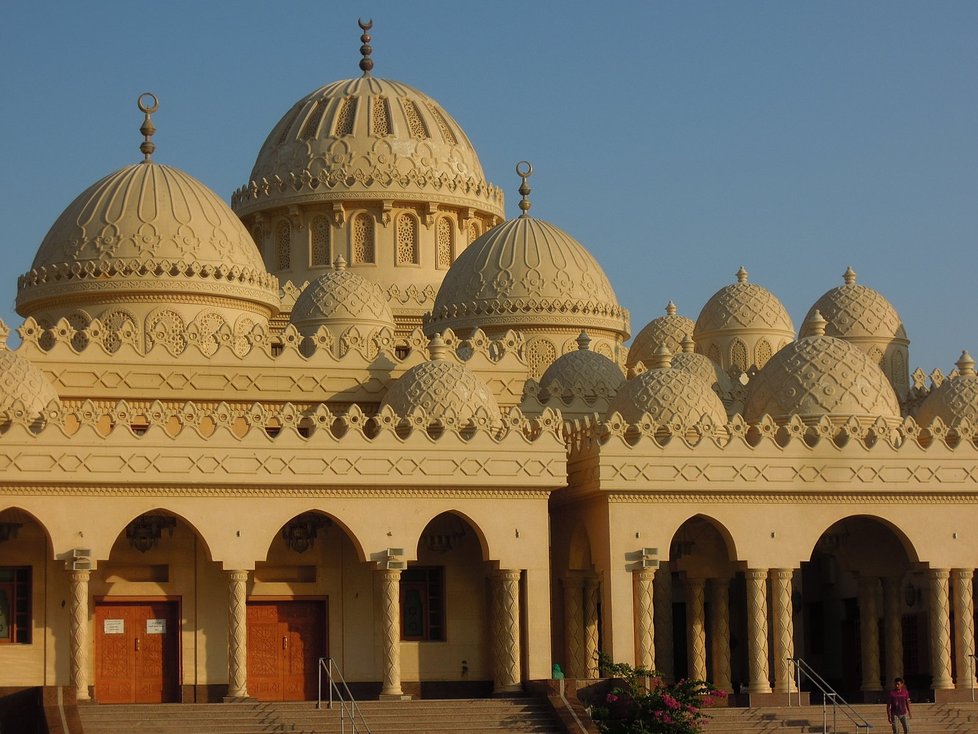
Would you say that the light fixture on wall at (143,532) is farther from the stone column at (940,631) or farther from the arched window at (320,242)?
the stone column at (940,631)

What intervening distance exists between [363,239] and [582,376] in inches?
367

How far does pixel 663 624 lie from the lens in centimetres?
4234

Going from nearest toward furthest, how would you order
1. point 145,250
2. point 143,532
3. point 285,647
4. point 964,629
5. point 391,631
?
1. point 391,631
2. point 143,532
3. point 285,647
4. point 964,629
5. point 145,250

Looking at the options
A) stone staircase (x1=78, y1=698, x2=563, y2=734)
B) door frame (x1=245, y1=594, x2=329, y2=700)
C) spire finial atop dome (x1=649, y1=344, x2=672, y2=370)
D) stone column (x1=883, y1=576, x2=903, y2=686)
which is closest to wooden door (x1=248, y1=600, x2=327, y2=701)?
door frame (x1=245, y1=594, x2=329, y2=700)

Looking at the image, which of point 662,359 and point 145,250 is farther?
point 145,250

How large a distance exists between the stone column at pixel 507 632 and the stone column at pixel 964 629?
8377 mm

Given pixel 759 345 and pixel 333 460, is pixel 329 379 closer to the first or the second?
pixel 333 460

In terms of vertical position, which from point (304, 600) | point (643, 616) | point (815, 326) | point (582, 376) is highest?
point (815, 326)

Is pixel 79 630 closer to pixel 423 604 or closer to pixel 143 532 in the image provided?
pixel 143 532

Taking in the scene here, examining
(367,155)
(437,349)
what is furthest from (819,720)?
(367,155)

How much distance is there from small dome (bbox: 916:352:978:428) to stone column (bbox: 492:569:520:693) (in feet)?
32.3

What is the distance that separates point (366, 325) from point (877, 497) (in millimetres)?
11471

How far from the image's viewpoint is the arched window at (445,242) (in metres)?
51.2

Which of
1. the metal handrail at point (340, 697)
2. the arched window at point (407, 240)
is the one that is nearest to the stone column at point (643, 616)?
the metal handrail at point (340, 697)
